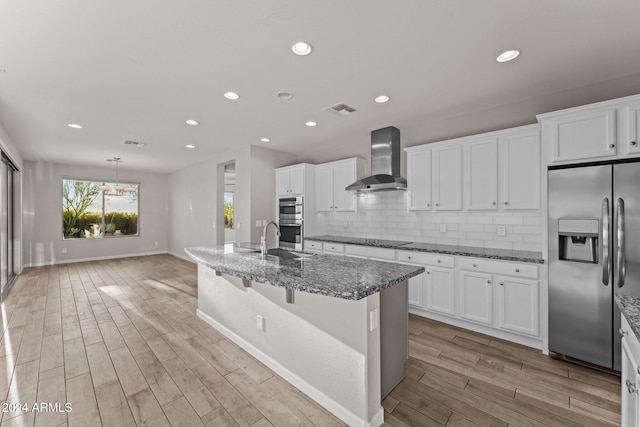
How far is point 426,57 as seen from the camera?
228 centimetres

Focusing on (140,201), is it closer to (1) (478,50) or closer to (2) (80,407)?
(2) (80,407)

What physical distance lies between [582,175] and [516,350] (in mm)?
1725

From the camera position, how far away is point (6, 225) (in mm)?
4973

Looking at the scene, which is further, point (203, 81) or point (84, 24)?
point (203, 81)

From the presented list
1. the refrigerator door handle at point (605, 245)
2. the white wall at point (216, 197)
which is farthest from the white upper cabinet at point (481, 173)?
the white wall at point (216, 197)

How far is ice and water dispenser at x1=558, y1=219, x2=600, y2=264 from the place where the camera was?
2375 mm

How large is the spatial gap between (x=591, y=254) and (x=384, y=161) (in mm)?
2425

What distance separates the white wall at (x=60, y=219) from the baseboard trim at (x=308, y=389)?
7.03m

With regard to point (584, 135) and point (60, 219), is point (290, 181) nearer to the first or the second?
point (584, 135)

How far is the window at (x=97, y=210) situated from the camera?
742 centimetres

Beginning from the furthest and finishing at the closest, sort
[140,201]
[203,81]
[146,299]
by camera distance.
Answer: [140,201], [146,299], [203,81]

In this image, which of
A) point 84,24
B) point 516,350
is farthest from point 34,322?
point 516,350

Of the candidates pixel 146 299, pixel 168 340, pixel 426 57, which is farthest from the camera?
pixel 146 299

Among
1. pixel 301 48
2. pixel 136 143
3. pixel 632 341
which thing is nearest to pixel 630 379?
pixel 632 341
